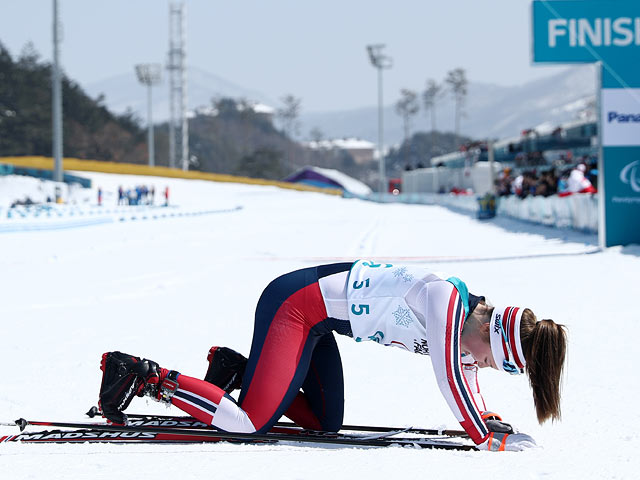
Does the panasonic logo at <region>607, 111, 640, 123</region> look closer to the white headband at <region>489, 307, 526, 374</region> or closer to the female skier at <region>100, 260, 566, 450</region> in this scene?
the female skier at <region>100, 260, 566, 450</region>

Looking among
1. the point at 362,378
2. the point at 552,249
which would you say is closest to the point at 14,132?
the point at 552,249

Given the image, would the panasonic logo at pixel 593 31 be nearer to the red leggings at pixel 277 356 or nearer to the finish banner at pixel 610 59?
the finish banner at pixel 610 59

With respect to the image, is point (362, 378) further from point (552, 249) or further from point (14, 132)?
point (14, 132)

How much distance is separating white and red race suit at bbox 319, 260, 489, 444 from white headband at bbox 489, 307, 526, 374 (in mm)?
144

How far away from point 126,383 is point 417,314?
141 cm

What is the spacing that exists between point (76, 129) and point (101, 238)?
74.4 meters

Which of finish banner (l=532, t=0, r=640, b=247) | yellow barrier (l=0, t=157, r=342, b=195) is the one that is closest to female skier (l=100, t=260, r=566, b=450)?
finish banner (l=532, t=0, r=640, b=247)

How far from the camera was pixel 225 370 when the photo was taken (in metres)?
4.55

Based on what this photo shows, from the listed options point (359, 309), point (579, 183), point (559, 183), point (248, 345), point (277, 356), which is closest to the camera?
point (359, 309)

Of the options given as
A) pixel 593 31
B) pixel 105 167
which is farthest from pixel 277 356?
pixel 105 167

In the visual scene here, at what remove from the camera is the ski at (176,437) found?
4.18 metres

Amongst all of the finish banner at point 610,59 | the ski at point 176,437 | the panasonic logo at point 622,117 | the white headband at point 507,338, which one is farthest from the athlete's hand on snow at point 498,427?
the panasonic logo at point 622,117

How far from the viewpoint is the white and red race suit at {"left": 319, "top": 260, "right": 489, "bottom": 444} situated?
12.4 ft

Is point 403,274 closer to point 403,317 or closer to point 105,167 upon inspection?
point 403,317
